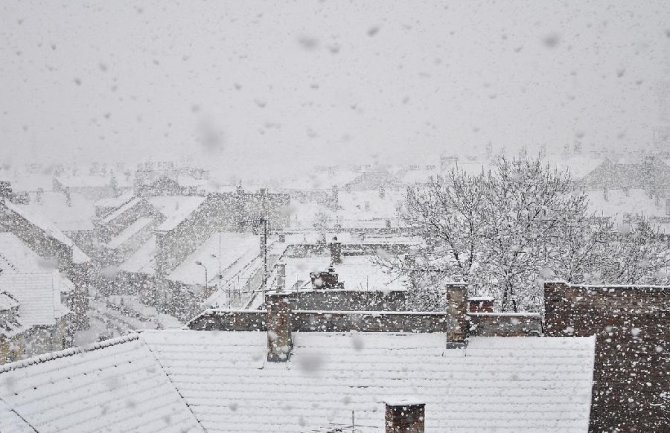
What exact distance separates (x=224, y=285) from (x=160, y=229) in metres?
7.95

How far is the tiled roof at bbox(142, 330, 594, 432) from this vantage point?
11828mm

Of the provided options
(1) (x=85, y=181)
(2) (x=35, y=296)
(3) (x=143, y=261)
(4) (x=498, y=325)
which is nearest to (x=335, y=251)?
(2) (x=35, y=296)

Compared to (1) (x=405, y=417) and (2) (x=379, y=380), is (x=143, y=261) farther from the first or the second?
(1) (x=405, y=417)

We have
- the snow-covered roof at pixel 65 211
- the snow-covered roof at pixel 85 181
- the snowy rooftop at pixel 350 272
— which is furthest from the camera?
the snow-covered roof at pixel 85 181

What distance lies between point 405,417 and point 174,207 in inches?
1620

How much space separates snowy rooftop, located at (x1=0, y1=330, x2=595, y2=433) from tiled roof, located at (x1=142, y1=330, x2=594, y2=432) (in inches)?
0.9

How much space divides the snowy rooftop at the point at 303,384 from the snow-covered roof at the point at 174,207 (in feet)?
87.2

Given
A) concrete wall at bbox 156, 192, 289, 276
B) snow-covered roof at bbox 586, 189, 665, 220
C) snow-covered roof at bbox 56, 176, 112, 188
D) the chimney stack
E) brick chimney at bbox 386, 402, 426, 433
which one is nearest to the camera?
brick chimney at bbox 386, 402, 426, 433

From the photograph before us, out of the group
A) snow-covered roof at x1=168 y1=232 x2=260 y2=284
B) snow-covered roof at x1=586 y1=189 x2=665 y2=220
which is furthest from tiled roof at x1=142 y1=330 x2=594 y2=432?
snow-covered roof at x1=586 y1=189 x2=665 y2=220

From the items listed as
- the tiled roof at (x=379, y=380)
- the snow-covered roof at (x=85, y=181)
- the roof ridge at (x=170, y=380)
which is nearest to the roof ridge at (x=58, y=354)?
the roof ridge at (x=170, y=380)

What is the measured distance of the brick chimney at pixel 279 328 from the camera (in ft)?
43.6

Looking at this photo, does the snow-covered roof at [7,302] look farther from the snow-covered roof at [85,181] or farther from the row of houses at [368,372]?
the snow-covered roof at [85,181]

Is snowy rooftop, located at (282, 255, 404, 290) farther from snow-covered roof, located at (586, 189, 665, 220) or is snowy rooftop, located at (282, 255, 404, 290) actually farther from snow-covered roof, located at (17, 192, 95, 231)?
snow-covered roof, located at (17, 192, 95, 231)

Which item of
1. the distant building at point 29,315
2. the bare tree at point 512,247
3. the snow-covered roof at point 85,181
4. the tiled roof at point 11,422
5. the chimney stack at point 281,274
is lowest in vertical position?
the distant building at point 29,315
